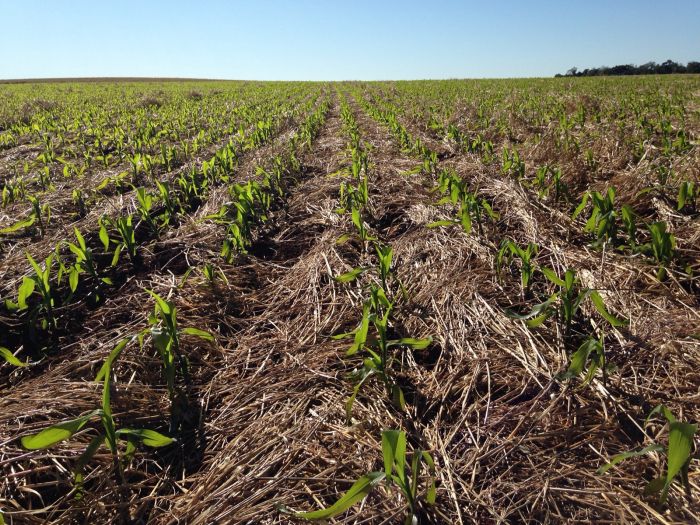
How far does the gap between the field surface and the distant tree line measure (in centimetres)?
4367

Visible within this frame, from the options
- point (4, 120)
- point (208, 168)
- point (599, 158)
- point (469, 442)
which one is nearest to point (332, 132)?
point (208, 168)

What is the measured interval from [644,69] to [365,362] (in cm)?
5380

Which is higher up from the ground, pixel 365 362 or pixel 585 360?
pixel 585 360

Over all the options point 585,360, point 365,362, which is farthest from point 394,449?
point 585,360

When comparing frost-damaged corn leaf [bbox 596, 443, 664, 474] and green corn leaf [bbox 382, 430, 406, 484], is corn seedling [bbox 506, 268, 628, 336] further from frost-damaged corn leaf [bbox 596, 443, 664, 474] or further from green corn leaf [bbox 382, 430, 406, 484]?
green corn leaf [bbox 382, 430, 406, 484]

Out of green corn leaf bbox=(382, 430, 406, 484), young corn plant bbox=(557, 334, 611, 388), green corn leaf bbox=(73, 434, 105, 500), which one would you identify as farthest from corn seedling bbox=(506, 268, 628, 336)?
green corn leaf bbox=(73, 434, 105, 500)

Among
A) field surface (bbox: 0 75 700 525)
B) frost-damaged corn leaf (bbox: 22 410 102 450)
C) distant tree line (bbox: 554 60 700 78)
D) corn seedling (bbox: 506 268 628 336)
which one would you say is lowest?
field surface (bbox: 0 75 700 525)

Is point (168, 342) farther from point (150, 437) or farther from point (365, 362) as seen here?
point (365, 362)

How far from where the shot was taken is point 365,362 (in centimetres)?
153

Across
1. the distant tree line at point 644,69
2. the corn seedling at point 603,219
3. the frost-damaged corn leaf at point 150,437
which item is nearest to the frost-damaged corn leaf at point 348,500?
the frost-damaged corn leaf at point 150,437

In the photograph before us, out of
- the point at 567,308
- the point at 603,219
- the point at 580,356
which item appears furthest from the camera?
the point at 603,219

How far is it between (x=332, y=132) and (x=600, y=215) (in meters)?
6.67

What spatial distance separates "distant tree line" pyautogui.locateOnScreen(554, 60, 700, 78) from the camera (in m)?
38.2

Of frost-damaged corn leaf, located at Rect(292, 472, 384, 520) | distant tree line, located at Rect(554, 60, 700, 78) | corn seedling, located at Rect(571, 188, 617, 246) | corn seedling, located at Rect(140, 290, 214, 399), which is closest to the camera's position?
frost-damaged corn leaf, located at Rect(292, 472, 384, 520)
